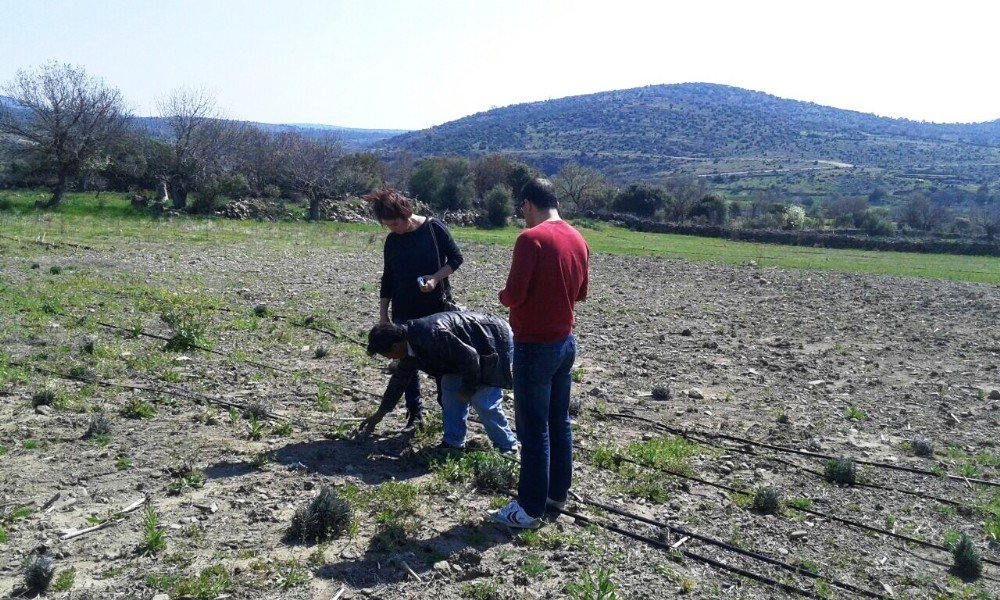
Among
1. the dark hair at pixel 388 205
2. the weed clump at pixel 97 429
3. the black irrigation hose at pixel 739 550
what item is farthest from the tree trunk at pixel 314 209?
the black irrigation hose at pixel 739 550

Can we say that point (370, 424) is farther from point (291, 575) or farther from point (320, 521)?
point (291, 575)

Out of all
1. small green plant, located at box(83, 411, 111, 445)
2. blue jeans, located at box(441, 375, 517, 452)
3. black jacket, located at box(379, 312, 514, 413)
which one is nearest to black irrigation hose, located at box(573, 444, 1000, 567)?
blue jeans, located at box(441, 375, 517, 452)

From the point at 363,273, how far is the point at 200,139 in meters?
32.1

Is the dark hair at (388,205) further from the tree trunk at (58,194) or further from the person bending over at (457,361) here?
the tree trunk at (58,194)

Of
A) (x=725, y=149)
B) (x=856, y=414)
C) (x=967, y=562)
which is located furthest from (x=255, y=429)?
(x=725, y=149)

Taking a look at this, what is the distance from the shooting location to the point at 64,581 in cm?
405

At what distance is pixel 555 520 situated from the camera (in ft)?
17.3

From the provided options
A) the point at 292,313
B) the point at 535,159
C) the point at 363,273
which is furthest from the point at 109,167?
the point at 535,159

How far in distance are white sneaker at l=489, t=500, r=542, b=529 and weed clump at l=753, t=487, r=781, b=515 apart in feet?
6.04

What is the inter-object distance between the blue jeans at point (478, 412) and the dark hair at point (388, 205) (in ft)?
4.51

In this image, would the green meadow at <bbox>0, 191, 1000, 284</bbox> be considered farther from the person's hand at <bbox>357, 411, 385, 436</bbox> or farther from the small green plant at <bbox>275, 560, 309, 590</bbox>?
the small green plant at <bbox>275, 560, 309, 590</bbox>

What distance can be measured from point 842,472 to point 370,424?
4.05 m

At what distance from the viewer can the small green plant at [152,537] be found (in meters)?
4.45

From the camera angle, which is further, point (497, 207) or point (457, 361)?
point (497, 207)
